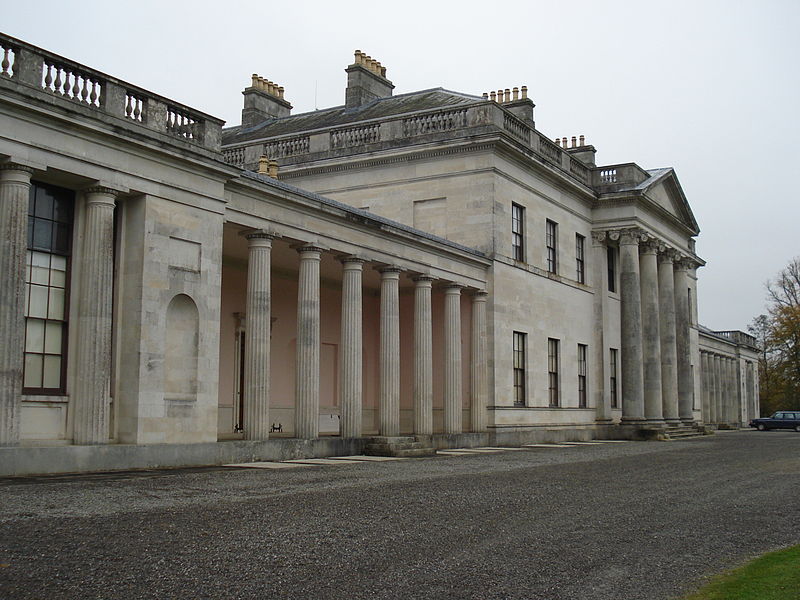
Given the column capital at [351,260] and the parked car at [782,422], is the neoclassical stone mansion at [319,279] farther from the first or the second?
the parked car at [782,422]

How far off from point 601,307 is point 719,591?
102 ft

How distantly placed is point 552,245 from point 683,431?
38.8 feet

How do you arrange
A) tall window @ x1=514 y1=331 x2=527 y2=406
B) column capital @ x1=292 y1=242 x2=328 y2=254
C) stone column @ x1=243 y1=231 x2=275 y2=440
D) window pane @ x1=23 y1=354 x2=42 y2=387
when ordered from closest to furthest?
window pane @ x1=23 y1=354 x2=42 y2=387 → stone column @ x1=243 y1=231 x2=275 y2=440 → column capital @ x1=292 y1=242 x2=328 y2=254 → tall window @ x1=514 y1=331 x2=527 y2=406

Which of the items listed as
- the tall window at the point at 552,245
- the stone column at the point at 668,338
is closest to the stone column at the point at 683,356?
the stone column at the point at 668,338

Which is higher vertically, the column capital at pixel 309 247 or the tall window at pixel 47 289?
the column capital at pixel 309 247

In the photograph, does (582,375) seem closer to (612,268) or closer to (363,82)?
(612,268)

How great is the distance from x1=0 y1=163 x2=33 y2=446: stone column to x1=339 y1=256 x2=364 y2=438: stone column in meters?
9.28

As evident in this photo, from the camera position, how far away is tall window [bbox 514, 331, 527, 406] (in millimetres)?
30234

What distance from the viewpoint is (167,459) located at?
1590 centimetres

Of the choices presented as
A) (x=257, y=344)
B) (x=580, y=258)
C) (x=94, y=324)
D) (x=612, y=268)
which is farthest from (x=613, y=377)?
(x=94, y=324)

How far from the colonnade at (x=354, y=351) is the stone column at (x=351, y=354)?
25mm

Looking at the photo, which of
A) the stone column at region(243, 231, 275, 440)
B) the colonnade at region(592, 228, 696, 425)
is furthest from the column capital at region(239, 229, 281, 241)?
the colonnade at region(592, 228, 696, 425)

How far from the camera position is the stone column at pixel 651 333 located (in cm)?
3666

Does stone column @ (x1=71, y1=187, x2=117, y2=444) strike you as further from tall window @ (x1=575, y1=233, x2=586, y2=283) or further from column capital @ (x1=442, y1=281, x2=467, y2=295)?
tall window @ (x1=575, y1=233, x2=586, y2=283)
